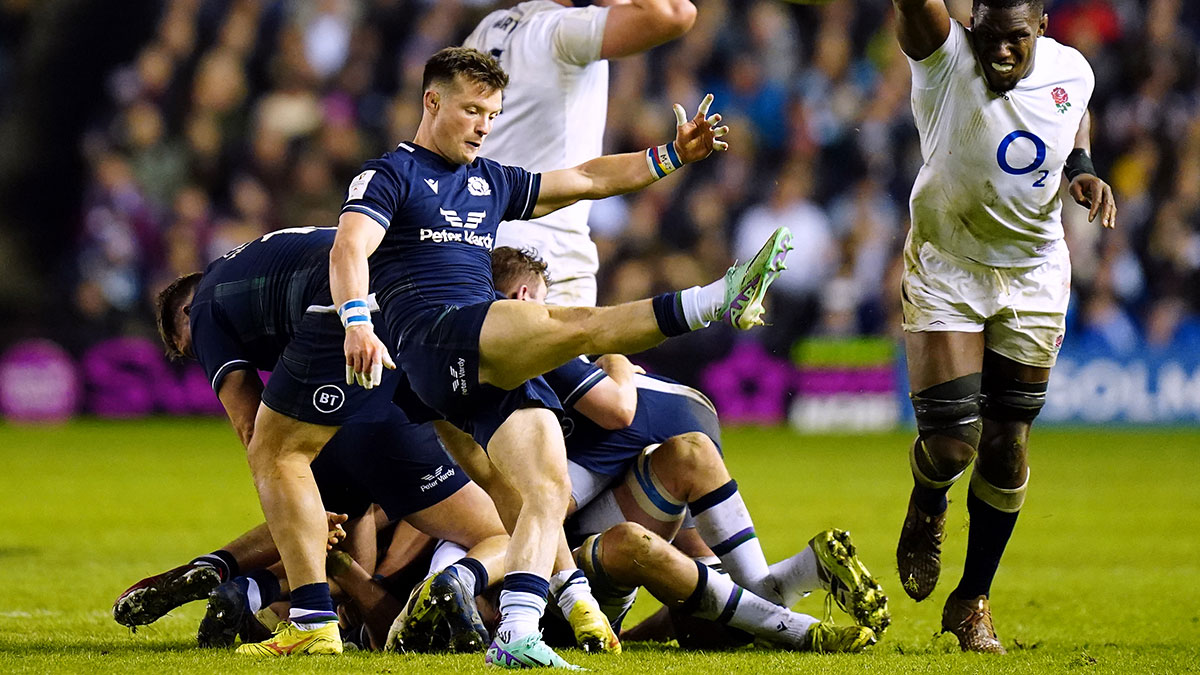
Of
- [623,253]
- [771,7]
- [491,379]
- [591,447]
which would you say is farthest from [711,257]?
[491,379]

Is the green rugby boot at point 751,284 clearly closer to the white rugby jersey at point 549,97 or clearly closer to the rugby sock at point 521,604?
the rugby sock at point 521,604

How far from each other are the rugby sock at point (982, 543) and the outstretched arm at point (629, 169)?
5.45 ft

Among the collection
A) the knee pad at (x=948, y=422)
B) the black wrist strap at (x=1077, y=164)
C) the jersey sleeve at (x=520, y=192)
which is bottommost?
the knee pad at (x=948, y=422)

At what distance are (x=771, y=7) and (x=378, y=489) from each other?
41.9 ft

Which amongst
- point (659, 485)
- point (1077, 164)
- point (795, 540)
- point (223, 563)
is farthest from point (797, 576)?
point (795, 540)

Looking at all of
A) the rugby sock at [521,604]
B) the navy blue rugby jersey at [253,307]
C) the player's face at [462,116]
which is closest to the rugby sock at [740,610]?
the rugby sock at [521,604]

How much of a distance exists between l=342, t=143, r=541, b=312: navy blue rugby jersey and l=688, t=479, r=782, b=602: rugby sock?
3.74 ft

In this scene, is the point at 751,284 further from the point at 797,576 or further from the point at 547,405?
the point at 797,576

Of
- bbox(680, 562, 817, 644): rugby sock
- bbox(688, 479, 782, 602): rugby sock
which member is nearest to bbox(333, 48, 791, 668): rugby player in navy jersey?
bbox(680, 562, 817, 644): rugby sock

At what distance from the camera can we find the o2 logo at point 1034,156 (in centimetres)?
584

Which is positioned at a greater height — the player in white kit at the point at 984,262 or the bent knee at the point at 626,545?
the player in white kit at the point at 984,262

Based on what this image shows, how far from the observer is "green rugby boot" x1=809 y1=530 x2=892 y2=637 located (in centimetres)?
543

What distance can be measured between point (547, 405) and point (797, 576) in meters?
1.15

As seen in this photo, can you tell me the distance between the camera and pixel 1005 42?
5.76 metres
